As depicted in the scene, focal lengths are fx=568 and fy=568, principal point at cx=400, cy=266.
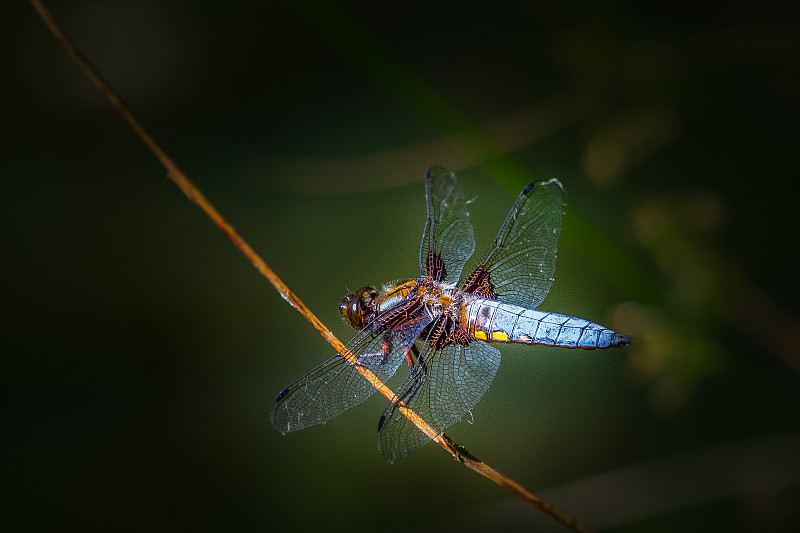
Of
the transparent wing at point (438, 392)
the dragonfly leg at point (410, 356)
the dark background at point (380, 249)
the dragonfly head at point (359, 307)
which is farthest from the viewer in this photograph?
the dark background at point (380, 249)

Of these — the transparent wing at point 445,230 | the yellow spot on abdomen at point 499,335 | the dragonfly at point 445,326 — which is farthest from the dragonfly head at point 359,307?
the yellow spot on abdomen at point 499,335

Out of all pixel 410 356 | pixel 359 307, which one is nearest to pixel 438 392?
pixel 410 356

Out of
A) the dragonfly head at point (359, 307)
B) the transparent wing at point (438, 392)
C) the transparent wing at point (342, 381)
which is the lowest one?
the transparent wing at point (438, 392)

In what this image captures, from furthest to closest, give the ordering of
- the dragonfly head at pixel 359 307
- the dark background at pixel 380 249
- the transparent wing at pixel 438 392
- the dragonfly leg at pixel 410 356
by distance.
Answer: the dark background at pixel 380 249
the dragonfly head at pixel 359 307
the dragonfly leg at pixel 410 356
the transparent wing at pixel 438 392

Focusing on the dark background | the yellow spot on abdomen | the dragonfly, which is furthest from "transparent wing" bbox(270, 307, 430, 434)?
the dark background

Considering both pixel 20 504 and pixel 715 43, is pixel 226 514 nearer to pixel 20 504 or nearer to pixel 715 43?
pixel 20 504

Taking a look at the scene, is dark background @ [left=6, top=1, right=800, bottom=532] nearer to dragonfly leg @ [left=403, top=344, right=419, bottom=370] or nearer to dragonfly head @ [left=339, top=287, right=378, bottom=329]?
dragonfly head @ [left=339, top=287, right=378, bottom=329]

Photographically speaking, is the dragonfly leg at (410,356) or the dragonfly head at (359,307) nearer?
the dragonfly leg at (410,356)

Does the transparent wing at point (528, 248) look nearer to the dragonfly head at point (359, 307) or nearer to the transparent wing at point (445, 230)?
the transparent wing at point (445, 230)

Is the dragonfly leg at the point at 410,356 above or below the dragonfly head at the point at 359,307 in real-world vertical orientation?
below
